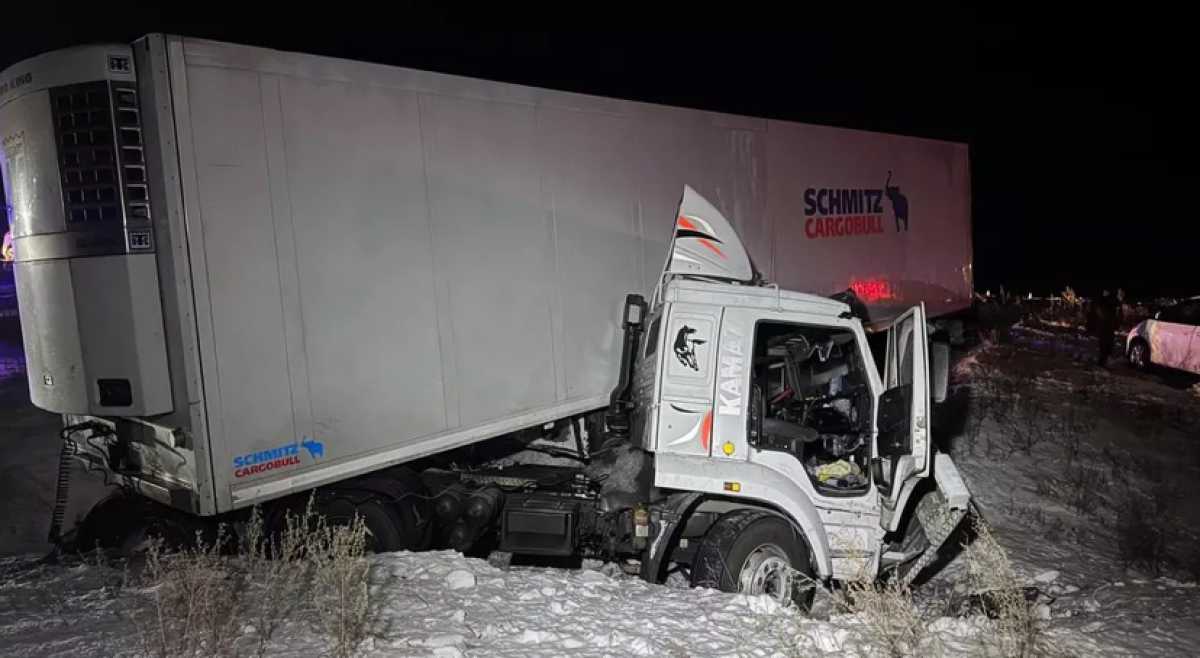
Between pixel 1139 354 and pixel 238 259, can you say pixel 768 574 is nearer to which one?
pixel 238 259

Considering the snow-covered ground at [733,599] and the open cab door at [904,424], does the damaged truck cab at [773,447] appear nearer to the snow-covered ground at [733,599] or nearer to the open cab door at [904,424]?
the open cab door at [904,424]

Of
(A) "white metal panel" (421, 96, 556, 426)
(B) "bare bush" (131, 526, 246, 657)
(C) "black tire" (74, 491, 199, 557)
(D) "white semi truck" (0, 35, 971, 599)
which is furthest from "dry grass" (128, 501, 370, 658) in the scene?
(A) "white metal panel" (421, 96, 556, 426)

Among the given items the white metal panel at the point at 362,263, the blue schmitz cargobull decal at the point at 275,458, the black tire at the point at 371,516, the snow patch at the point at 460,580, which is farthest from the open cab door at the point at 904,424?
the blue schmitz cargobull decal at the point at 275,458

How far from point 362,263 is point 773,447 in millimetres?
3081

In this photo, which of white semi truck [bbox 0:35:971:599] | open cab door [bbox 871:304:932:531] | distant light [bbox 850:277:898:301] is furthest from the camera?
distant light [bbox 850:277:898:301]

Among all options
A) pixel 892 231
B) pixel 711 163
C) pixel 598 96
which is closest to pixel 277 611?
pixel 598 96

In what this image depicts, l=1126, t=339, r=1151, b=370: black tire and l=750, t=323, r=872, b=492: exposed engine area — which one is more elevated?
l=750, t=323, r=872, b=492: exposed engine area

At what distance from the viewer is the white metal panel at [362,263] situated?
4.84 meters

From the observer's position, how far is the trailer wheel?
5074 millimetres

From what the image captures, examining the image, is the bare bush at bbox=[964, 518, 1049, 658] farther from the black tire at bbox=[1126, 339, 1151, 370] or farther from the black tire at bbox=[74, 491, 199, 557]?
the black tire at bbox=[1126, 339, 1151, 370]

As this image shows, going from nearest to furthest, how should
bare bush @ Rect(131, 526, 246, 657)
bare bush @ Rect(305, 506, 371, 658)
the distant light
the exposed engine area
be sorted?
bare bush @ Rect(131, 526, 246, 657)
bare bush @ Rect(305, 506, 371, 658)
the exposed engine area
the distant light

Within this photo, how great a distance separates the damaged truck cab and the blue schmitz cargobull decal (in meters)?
2.20

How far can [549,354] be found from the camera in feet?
20.6

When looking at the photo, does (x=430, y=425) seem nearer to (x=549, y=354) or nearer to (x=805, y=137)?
(x=549, y=354)
